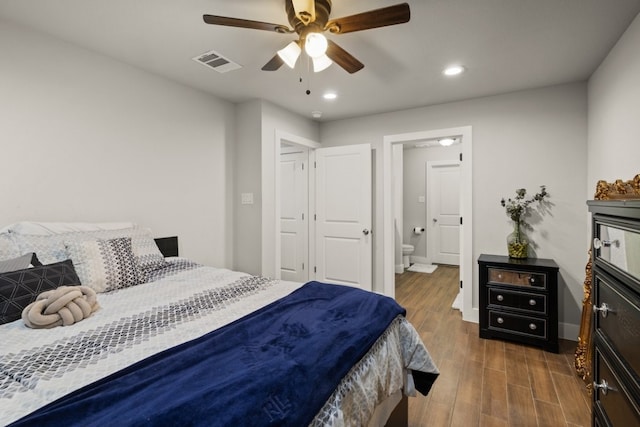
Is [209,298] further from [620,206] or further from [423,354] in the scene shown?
[620,206]

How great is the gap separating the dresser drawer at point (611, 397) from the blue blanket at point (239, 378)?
89cm

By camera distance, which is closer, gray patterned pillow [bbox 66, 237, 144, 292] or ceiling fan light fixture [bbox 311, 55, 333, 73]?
gray patterned pillow [bbox 66, 237, 144, 292]

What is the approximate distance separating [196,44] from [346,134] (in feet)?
7.91

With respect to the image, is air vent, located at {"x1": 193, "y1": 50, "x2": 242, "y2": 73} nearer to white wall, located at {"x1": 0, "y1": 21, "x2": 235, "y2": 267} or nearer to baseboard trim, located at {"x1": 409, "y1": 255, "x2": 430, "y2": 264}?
white wall, located at {"x1": 0, "y1": 21, "x2": 235, "y2": 267}

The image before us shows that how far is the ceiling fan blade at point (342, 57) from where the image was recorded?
195 cm

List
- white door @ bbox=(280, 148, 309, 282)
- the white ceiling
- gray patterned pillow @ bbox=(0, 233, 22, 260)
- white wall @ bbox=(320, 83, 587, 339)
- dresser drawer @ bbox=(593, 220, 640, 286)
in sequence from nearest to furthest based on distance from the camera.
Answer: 1. dresser drawer @ bbox=(593, 220, 640, 286)
2. gray patterned pillow @ bbox=(0, 233, 22, 260)
3. the white ceiling
4. white wall @ bbox=(320, 83, 587, 339)
5. white door @ bbox=(280, 148, 309, 282)

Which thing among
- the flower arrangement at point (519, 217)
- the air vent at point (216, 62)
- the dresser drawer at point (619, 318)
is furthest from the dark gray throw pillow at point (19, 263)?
the flower arrangement at point (519, 217)

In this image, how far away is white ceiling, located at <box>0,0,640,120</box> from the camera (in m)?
1.90

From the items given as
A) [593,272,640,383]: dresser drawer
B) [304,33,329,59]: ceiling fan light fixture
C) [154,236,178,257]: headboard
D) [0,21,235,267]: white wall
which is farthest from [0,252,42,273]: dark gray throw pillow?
[593,272,640,383]: dresser drawer

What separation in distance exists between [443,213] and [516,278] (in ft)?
12.2

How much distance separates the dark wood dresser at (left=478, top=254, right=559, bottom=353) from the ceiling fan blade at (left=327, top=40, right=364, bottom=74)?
2.26m

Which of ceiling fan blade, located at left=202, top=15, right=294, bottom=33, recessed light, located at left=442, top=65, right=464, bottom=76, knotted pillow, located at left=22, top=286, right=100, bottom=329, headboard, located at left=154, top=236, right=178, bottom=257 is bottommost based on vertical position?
knotted pillow, located at left=22, top=286, right=100, bottom=329

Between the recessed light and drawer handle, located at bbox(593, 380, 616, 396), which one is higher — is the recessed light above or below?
above

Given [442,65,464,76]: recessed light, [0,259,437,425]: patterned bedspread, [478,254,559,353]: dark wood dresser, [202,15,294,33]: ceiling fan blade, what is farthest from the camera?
[478,254,559,353]: dark wood dresser
